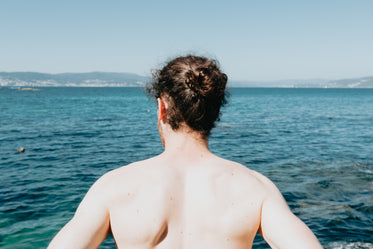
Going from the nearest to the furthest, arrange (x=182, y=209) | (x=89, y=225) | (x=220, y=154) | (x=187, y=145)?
(x=89, y=225)
(x=182, y=209)
(x=187, y=145)
(x=220, y=154)

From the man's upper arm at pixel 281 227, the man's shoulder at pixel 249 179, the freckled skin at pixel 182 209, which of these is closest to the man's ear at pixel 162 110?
the freckled skin at pixel 182 209

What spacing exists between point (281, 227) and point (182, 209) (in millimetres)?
549

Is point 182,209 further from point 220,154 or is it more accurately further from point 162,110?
point 220,154

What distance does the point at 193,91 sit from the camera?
5.86ft

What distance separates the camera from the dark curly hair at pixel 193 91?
179cm

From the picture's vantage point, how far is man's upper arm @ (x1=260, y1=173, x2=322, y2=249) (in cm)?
154

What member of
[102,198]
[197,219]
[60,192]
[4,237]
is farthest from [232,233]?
[60,192]

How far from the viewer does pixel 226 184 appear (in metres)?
1.78

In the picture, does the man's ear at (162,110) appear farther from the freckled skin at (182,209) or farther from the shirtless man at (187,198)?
the freckled skin at (182,209)

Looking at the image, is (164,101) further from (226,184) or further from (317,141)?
(317,141)

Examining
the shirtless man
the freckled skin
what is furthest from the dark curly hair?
the freckled skin

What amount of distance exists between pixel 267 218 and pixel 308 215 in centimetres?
1110

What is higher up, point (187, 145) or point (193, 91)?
point (193, 91)

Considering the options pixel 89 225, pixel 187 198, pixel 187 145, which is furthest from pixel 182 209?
pixel 89 225
